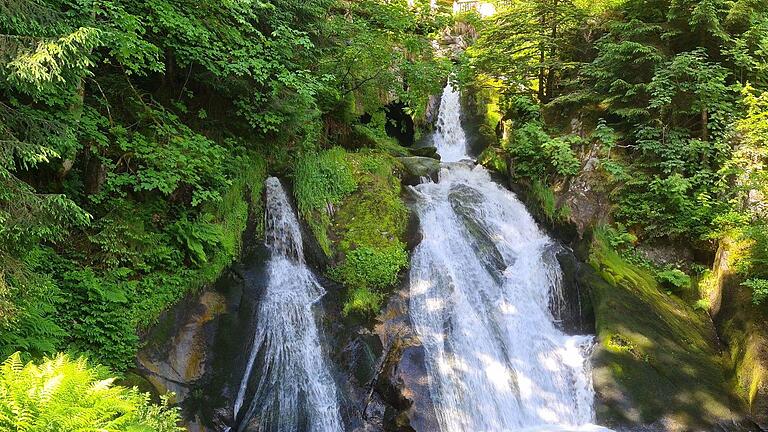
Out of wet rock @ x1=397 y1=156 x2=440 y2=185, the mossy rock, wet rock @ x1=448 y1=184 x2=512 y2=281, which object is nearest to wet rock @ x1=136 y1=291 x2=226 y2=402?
wet rock @ x1=448 y1=184 x2=512 y2=281

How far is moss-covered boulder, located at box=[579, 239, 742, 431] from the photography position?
7047mm

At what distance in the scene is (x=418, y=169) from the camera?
38.0ft

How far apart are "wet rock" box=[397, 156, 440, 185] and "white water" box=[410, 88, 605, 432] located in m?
0.33

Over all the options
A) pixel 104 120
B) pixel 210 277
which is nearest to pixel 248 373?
pixel 210 277

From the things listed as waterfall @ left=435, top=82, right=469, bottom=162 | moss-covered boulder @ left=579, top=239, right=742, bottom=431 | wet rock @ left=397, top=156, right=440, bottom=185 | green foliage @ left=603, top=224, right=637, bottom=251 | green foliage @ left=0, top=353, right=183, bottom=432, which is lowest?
moss-covered boulder @ left=579, top=239, right=742, bottom=431

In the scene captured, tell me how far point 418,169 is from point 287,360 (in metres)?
6.20

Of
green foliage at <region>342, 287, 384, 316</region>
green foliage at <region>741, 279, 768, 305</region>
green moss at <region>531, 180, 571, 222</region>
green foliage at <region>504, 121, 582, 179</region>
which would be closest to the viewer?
green foliage at <region>741, 279, 768, 305</region>

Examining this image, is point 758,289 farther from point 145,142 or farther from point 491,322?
point 145,142

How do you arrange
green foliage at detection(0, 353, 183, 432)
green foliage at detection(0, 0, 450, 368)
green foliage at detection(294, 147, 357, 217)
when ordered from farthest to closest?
green foliage at detection(294, 147, 357, 217)
green foliage at detection(0, 0, 450, 368)
green foliage at detection(0, 353, 183, 432)

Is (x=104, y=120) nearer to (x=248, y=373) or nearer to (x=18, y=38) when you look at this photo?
(x=18, y=38)

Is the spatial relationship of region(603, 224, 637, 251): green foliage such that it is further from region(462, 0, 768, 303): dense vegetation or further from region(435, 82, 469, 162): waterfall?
region(435, 82, 469, 162): waterfall

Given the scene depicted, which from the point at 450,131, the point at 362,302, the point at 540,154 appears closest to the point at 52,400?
the point at 362,302

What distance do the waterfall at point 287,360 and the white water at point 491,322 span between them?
1797mm

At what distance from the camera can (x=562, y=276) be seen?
9.43 meters
